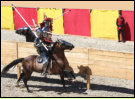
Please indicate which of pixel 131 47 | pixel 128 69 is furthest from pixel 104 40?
pixel 128 69

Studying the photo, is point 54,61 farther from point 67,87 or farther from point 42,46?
point 67,87

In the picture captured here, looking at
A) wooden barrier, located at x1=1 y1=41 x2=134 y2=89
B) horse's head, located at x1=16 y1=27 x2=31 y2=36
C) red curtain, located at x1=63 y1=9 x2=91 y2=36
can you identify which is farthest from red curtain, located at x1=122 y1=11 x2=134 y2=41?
horse's head, located at x1=16 y1=27 x2=31 y2=36

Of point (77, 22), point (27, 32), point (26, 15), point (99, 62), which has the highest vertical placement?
point (26, 15)

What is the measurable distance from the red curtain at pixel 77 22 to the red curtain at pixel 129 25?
213cm

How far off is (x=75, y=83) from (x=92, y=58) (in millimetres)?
1479

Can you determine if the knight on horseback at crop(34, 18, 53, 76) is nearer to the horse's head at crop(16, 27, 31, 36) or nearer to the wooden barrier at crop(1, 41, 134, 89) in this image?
the wooden barrier at crop(1, 41, 134, 89)

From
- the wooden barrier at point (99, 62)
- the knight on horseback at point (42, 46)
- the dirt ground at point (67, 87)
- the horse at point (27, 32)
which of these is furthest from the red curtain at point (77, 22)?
the knight on horseback at point (42, 46)

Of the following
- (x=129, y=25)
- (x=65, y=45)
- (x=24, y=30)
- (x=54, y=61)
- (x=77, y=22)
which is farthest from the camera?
(x=77, y=22)

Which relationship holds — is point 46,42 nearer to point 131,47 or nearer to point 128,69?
point 128,69

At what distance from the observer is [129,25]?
19.0 m

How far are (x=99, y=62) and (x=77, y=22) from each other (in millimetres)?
7793

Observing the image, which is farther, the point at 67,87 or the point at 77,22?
the point at 77,22

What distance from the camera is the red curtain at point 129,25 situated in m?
18.8

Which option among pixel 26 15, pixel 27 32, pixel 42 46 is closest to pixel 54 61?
pixel 42 46
